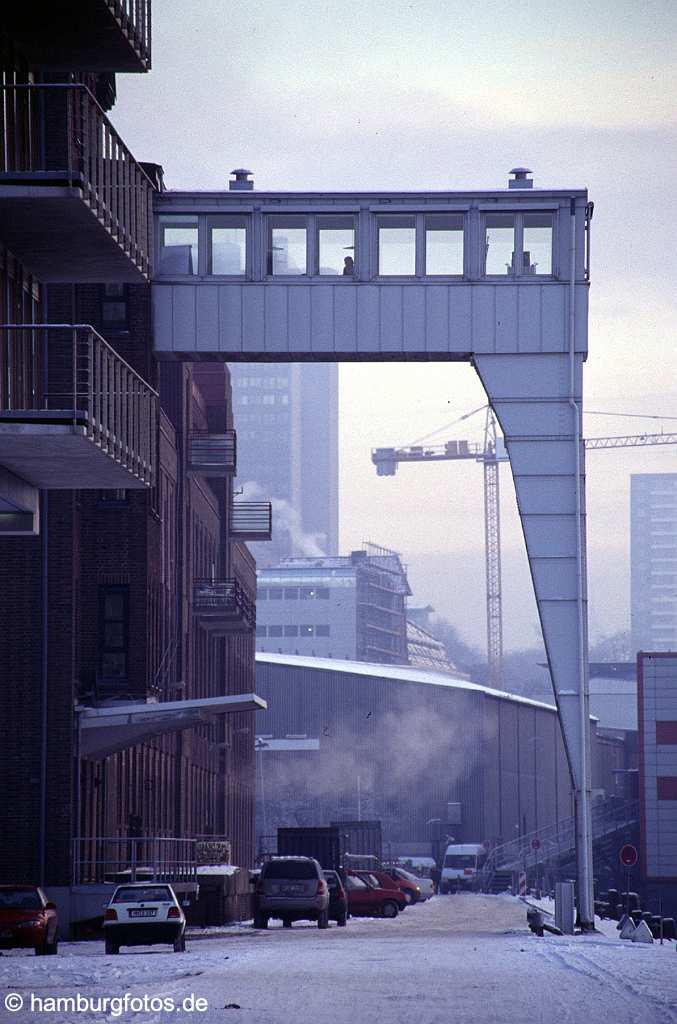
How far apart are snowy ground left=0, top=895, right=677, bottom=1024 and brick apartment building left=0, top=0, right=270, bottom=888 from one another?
6.52 meters

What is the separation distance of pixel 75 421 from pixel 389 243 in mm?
20974

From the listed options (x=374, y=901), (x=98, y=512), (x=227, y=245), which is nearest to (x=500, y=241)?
(x=227, y=245)

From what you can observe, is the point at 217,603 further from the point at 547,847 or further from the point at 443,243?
the point at 547,847

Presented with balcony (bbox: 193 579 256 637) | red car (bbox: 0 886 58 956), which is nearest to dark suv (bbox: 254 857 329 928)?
red car (bbox: 0 886 58 956)

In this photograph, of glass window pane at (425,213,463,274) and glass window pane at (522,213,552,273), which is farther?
glass window pane at (522,213,552,273)

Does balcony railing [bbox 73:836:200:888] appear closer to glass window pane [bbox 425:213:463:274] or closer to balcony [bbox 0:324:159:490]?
glass window pane [bbox 425:213:463:274]

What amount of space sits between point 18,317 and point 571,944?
47.7ft

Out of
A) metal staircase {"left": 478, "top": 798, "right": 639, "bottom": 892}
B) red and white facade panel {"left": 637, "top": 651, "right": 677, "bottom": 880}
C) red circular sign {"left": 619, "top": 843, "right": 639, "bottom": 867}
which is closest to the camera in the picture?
red circular sign {"left": 619, "top": 843, "right": 639, "bottom": 867}

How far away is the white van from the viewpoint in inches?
3745

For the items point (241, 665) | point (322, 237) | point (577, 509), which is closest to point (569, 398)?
point (577, 509)

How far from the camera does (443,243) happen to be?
140 feet

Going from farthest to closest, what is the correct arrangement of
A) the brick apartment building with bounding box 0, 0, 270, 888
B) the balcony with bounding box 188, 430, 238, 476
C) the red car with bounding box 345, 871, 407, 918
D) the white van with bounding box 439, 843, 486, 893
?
1. the white van with bounding box 439, 843, 486, 893
2. the red car with bounding box 345, 871, 407, 918
3. the balcony with bounding box 188, 430, 238, 476
4. the brick apartment building with bounding box 0, 0, 270, 888

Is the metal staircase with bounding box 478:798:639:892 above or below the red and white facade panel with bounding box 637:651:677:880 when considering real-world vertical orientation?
below

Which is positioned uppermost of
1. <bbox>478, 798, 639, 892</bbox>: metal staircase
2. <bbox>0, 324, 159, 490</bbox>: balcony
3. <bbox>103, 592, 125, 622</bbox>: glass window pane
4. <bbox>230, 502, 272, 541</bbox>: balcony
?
<bbox>230, 502, 272, 541</bbox>: balcony
